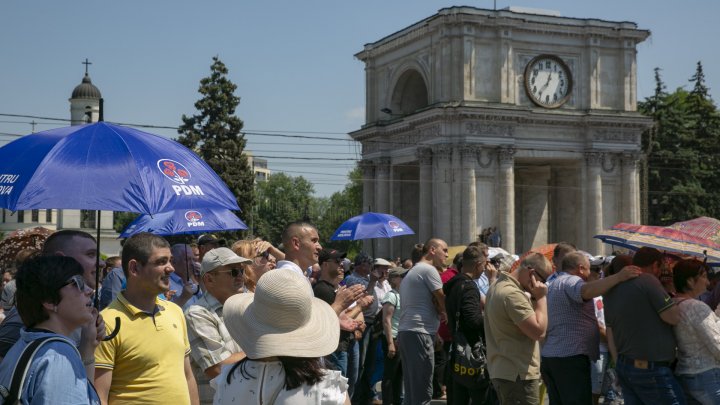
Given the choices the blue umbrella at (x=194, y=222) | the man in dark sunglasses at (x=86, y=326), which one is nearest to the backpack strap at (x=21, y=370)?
the man in dark sunglasses at (x=86, y=326)

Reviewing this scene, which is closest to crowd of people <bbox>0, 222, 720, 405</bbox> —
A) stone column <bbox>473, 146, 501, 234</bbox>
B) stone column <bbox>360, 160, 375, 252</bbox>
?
stone column <bbox>473, 146, 501, 234</bbox>

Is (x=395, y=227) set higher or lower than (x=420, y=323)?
higher

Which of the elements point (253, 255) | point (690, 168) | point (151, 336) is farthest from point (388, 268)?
point (690, 168)

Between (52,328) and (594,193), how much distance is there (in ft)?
156

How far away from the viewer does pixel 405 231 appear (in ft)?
69.2

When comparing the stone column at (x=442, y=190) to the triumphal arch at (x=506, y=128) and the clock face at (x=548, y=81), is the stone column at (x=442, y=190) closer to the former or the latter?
the triumphal arch at (x=506, y=128)

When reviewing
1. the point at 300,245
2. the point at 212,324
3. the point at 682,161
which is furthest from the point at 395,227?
the point at 682,161

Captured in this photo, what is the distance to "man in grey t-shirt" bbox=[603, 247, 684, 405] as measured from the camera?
8.12 meters

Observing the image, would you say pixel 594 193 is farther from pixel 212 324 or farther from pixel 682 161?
pixel 212 324

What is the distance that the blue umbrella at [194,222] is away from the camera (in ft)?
36.3

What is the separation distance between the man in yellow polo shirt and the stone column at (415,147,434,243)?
1661 inches

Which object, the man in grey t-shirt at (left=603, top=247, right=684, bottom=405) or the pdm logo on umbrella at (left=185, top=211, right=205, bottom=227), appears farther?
the pdm logo on umbrella at (left=185, top=211, right=205, bottom=227)

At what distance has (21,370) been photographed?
3691 millimetres

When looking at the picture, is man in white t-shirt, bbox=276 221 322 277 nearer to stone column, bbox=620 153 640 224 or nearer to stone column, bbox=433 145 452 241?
stone column, bbox=433 145 452 241
